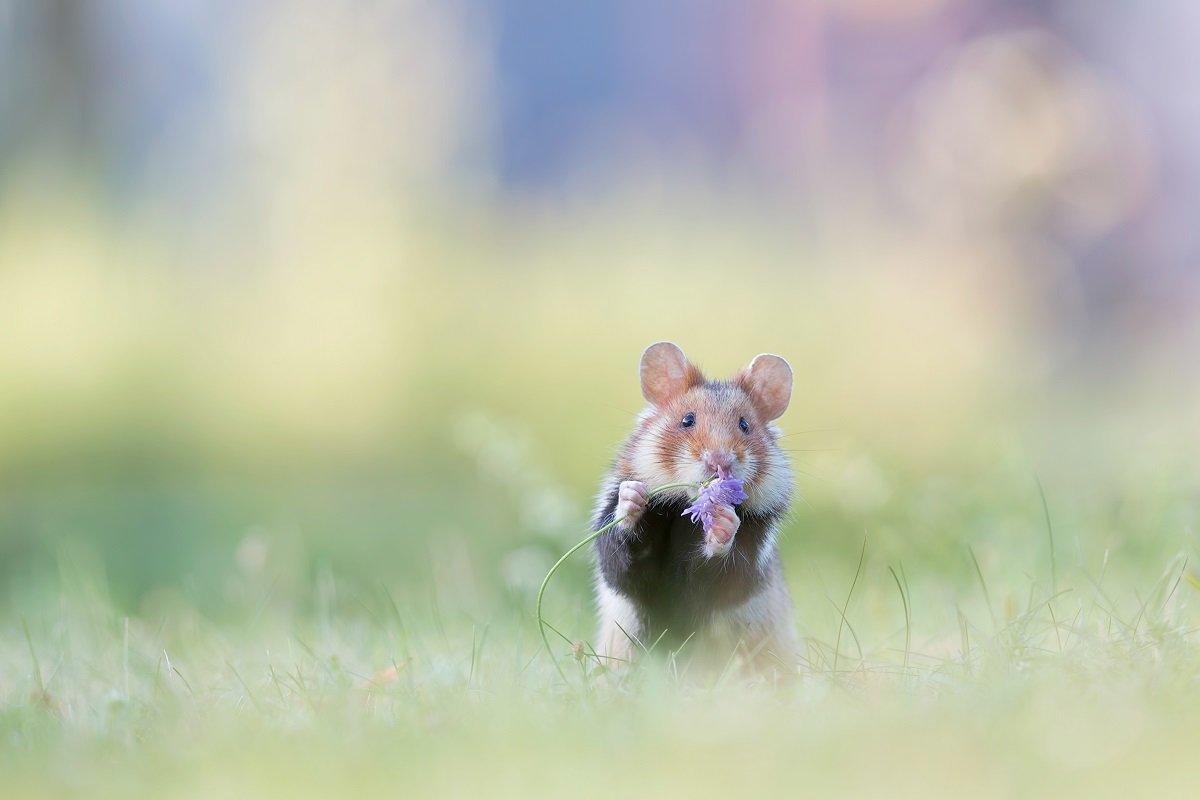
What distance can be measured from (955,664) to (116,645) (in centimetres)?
255

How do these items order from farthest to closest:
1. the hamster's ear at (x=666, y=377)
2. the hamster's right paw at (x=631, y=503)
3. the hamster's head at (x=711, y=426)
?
the hamster's ear at (x=666, y=377) < the hamster's head at (x=711, y=426) < the hamster's right paw at (x=631, y=503)

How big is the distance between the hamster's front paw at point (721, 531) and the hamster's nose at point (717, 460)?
0.47 feet

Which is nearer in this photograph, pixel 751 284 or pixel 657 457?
pixel 657 457

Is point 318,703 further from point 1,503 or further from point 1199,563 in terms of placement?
point 1,503

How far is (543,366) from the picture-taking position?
32.3 ft

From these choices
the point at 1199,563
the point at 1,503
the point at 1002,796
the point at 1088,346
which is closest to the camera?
the point at 1002,796

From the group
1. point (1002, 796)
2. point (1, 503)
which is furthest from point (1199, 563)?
point (1, 503)

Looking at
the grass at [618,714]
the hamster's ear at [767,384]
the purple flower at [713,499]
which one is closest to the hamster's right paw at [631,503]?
the purple flower at [713,499]

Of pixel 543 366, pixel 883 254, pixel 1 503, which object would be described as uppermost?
pixel 883 254

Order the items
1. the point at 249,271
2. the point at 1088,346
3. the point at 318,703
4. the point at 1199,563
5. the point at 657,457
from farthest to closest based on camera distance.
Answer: the point at 1088,346 < the point at 249,271 < the point at 1199,563 < the point at 657,457 < the point at 318,703

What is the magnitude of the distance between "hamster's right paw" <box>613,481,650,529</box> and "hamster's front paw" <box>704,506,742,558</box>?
204mm

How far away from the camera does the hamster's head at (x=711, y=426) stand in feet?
12.5

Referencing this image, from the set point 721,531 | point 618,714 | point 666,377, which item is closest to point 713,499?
point 721,531

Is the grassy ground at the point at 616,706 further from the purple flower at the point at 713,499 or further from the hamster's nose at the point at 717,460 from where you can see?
the hamster's nose at the point at 717,460
